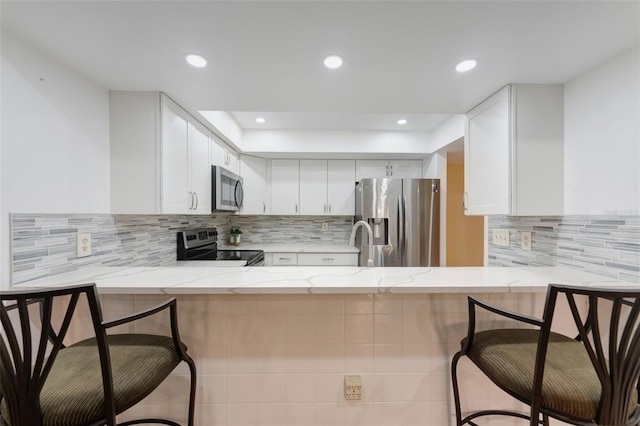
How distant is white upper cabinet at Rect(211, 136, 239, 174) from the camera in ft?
7.76

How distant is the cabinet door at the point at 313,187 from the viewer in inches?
129

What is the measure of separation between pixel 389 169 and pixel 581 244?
7.04 ft

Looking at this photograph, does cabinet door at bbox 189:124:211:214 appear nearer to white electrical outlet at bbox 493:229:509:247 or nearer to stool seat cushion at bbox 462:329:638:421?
stool seat cushion at bbox 462:329:638:421

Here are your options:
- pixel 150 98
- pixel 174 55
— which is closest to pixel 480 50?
pixel 174 55

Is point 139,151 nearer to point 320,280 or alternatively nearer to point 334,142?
point 320,280

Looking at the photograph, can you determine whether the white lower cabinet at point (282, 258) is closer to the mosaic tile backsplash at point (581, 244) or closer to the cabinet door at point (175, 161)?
the cabinet door at point (175, 161)

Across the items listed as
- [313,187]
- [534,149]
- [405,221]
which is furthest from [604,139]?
[313,187]

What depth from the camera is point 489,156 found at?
5.16 feet

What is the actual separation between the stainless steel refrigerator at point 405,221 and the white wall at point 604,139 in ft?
4.65

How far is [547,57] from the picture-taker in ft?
3.77

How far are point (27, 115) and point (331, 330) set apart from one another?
67.0 inches

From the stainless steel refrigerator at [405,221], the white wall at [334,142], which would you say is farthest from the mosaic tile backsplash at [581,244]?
the white wall at [334,142]

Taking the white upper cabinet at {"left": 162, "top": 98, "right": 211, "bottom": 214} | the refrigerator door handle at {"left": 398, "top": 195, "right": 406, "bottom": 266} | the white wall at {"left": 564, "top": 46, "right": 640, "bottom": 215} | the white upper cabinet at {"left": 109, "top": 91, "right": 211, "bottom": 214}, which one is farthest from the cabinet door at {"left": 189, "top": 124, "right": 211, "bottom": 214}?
the white wall at {"left": 564, "top": 46, "right": 640, "bottom": 215}

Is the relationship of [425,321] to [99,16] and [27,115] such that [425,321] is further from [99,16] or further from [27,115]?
[27,115]
